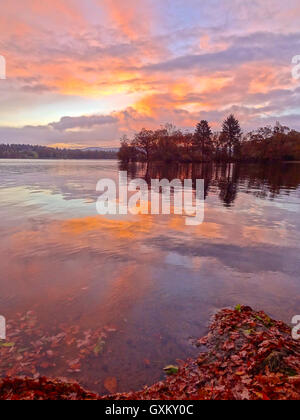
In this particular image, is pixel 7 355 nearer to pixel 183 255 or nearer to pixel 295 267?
pixel 183 255

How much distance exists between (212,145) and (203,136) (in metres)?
5.93

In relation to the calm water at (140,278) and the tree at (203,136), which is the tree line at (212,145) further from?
the calm water at (140,278)

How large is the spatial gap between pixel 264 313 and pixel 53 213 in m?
12.2

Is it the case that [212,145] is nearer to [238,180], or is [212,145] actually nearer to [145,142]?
[145,142]

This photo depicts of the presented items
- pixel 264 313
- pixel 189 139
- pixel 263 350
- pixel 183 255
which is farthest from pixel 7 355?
pixel 189 139

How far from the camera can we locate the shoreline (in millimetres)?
3176

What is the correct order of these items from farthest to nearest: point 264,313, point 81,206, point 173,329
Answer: point 81,206
point 264,313
point 173,329

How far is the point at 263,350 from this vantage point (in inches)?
151

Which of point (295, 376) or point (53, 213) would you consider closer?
point (295, 376)

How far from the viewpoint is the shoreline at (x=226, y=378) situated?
3.18 metres

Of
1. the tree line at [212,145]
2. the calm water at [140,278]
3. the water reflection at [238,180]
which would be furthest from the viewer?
the tree line at [212,145]

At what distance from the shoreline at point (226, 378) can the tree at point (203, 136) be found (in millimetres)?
108517

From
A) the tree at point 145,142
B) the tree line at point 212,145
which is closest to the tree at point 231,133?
the tree line at point 212,145

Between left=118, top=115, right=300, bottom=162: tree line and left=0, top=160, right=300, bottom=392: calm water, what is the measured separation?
93.4 meters
